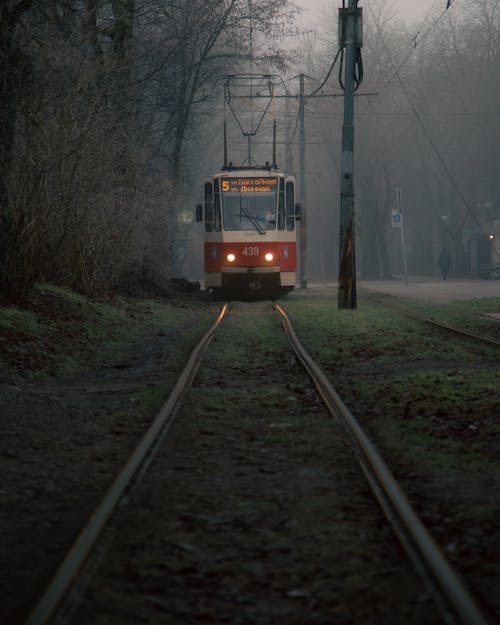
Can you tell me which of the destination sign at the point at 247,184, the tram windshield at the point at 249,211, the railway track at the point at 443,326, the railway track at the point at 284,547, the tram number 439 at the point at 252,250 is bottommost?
the railway track at the point at 284,547

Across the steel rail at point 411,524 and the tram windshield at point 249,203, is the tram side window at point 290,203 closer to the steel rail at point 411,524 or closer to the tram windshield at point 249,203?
the tram windshield at point 249,203

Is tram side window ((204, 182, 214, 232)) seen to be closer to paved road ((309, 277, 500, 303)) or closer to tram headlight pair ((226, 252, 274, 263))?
tram headlight pair ((226, 252, 274, 263))

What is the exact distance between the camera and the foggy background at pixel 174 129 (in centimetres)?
1559

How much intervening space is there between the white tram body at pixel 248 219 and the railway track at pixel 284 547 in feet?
54.1

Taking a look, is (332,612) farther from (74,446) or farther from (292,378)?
(292,378)

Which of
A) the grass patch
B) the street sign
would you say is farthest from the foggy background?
the street sign

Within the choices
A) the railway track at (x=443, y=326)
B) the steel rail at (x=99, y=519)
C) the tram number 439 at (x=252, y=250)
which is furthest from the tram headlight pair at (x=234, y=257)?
the steel rail at (x=99, y=519)

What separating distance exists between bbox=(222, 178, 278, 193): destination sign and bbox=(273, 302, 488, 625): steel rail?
16.9 m

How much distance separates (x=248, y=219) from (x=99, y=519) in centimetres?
2054

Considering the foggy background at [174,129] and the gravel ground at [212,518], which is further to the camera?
the foggy background at [174,129]

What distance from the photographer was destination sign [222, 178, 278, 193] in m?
24.9

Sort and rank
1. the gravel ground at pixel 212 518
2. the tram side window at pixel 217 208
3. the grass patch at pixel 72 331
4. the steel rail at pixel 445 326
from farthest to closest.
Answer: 1. the tram side window at pixel 217 208
2. the steel rail at pixel 445 326
3. the grass patch at pixel 72 331
4. the gravel ground at pixel 212 518

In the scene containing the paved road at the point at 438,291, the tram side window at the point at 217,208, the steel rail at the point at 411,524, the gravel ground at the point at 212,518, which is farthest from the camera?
the paved road at the point at 438,291

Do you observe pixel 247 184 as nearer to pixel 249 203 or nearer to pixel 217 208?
pixel 249 203
